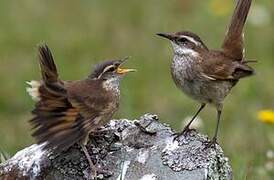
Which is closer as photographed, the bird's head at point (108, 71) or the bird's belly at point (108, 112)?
the bird's belly at point (108, 112)

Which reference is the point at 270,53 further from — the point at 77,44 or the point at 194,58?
the point at 194,58

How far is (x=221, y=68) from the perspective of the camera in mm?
7664

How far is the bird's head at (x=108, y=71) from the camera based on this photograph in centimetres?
682

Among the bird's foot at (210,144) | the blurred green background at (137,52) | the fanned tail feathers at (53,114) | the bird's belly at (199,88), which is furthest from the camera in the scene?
the blurred green background at (137,52)

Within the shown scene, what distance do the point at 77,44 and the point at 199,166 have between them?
23.8 feet

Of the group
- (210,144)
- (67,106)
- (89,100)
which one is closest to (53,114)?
(67,106)

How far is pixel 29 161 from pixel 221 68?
1850mm

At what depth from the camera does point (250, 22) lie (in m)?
13.7

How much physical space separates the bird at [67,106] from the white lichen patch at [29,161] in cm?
28

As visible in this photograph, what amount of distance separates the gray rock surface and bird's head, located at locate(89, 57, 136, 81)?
0.37 m

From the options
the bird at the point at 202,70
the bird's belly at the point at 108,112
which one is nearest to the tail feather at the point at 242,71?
the bird at the point at 202,70

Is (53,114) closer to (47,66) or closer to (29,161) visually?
(47,66)

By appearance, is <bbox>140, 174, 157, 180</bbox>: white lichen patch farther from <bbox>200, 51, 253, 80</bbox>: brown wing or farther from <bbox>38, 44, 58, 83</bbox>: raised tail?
<bbox>200, 51, 253, 80</bbox>: brown wing

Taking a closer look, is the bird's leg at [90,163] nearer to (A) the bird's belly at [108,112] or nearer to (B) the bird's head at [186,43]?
(A) the bird's belly at [108,112]
